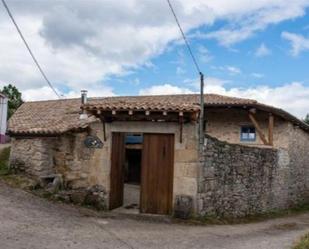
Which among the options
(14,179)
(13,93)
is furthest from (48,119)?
(13,93)

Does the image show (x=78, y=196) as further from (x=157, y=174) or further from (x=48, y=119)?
(x=48, y=119)

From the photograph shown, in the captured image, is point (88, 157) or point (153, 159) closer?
point (153, 159)

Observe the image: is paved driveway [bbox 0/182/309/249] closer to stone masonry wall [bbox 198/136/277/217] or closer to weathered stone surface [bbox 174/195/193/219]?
weathered stone surface [bbox 174/195/193/219]

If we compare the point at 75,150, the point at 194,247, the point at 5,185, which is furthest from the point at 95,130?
the point at 194,247

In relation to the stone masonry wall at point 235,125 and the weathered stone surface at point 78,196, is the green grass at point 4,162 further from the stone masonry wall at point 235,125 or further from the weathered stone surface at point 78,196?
the stone masonry wall at point 235,125

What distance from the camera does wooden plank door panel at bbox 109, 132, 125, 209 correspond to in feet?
39.3

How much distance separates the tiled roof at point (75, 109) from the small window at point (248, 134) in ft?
4.22

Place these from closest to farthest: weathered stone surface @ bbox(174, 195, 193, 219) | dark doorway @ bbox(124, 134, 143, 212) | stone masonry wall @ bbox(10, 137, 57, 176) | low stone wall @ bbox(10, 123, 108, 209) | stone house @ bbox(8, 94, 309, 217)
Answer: weathered stone surface @ bbox(174, 195, 193, 219) → stone house @ bbox(8, 94, 309, 217) → low stone wall @ bbox(10, 123, 108, 209) → stone masonry wall @ bbox(10, 137, 57, 176) → dark doorway @ bbox(124, 134, 143, 212)

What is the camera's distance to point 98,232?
338 inches

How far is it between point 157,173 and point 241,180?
297 centimetres

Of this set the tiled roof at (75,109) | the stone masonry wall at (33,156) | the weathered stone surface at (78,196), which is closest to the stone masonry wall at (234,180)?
the tiled roof at (75,109)

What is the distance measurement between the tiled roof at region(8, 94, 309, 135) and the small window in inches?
50.6

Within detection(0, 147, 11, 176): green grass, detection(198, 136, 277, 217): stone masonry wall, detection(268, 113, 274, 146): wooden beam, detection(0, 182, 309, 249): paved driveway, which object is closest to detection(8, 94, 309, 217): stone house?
detection(198, 136, 277, 217): stone masonry wall

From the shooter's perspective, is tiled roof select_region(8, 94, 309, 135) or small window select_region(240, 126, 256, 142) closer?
tiled roof select_region(8, 94, 309, 135)
